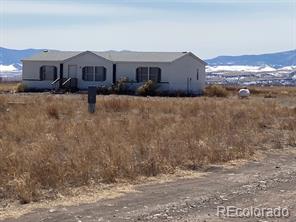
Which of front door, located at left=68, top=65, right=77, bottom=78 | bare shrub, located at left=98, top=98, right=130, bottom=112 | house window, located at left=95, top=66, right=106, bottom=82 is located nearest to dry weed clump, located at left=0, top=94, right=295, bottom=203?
bare shrub, located at left=98, top=98, right=130, bottom=112

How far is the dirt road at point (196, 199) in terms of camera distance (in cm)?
751

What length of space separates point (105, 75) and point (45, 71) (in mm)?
5575

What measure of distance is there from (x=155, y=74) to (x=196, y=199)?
4354cm

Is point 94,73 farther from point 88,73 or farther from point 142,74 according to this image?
point 142,74

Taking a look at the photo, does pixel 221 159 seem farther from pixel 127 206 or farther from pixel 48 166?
pixel 127 206

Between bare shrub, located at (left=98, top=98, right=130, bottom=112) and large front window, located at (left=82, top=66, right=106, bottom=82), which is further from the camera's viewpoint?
large front window, located at (left=82, top=66, right=106, bottom=82)

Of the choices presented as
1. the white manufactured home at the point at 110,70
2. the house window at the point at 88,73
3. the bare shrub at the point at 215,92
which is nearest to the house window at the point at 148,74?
the white manufactured home at the point at 110,70

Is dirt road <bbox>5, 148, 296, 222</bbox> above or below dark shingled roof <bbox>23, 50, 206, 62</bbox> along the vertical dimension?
below

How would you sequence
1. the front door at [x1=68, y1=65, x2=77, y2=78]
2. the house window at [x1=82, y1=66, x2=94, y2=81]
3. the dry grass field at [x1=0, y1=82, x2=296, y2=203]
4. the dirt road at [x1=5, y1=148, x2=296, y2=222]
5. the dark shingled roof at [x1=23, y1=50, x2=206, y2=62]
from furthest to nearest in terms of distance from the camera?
the front door at [x1=68, y1=65, x2=77, y2=78] < the house window at [x1=82, y1=66, x2=94, y2=81] < the dark shingled roof at [x1=23, y1=50, x2=206, y2=62] < the dry grass field at [x1=0, y1=82, x2=296, y2=203] < the dirt road at [x1=5, y1=148, x2=296, y2=222]

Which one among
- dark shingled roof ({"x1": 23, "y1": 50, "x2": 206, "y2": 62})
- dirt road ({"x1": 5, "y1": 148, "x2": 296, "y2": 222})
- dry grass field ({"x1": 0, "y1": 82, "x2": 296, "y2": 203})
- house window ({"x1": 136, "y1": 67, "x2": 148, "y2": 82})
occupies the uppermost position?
dark shingled roof ({"x1": 23, "y1": 50, "x2": 206, "y2": 62})

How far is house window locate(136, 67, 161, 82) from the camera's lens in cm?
5180

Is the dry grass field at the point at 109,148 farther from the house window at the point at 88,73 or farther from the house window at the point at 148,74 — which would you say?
the house window at the point at 88,73

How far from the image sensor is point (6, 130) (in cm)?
1720

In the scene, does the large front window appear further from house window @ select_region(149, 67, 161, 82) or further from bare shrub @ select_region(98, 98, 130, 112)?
bare shrub @ select_region(98, 98, 130, 112)
